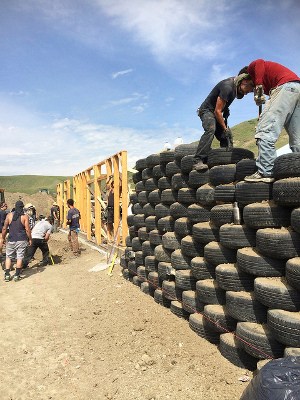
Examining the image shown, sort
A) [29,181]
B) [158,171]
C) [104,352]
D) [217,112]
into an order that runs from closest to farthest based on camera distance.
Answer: [104,352] < [217,112] < [158,171] < [29,181]

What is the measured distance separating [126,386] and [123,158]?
742 centimetres

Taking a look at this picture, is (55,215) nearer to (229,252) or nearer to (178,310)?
(178,310)

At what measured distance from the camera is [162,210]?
6.29m

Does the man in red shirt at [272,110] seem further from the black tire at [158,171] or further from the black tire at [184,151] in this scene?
the black tire at [158,171]

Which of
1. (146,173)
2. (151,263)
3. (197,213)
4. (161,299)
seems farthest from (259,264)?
(146,173)

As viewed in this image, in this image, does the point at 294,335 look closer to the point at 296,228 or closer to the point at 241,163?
the point at 296,228

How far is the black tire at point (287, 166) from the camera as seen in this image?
10.8 feet

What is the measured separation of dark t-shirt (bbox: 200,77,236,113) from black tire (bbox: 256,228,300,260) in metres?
A: 2.44

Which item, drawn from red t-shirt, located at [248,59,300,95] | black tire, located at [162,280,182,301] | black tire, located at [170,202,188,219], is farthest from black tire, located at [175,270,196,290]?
red t-shirt, located at [248,59,300,95]

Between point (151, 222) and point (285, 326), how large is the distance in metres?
3.88

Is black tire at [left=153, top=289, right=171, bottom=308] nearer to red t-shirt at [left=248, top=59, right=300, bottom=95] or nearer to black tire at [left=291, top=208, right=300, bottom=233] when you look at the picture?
black tire at [left=291, top=208, right=300, bottom=233]

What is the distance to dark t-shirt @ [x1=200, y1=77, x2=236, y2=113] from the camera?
16.6 ft

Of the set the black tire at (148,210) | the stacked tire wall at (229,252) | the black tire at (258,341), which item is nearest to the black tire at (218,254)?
the stacked tire wall at (229,252)

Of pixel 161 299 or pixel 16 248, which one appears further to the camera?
pixel 16 248
